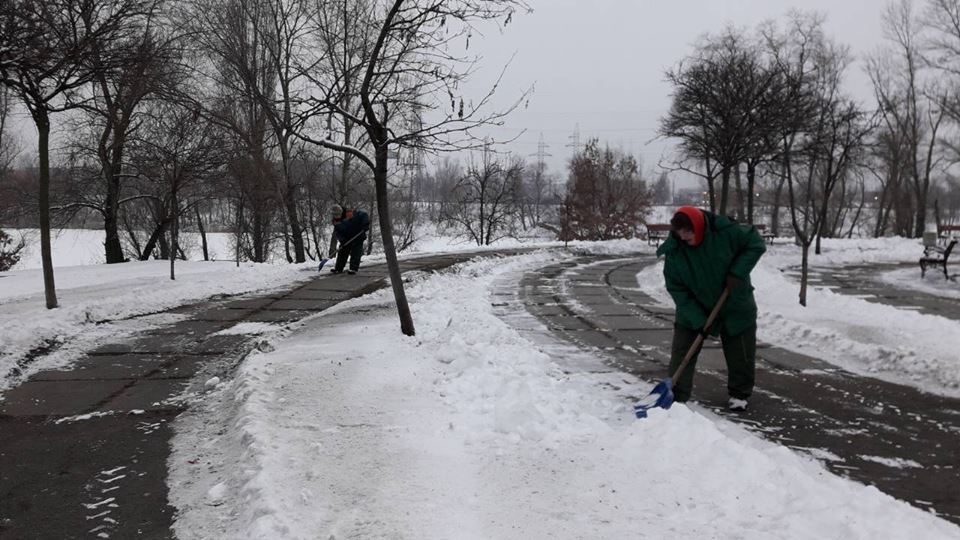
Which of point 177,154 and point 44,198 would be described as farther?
point 177,154

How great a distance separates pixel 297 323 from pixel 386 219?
2.27 m

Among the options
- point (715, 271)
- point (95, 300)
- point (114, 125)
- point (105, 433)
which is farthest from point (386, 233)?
point (114, 125)

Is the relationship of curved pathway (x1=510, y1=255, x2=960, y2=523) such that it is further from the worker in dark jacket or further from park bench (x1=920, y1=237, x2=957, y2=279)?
park bench (x1=920, y1=237, x2=957, y2=279)

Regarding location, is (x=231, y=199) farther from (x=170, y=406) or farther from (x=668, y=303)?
(x=170, y=406)

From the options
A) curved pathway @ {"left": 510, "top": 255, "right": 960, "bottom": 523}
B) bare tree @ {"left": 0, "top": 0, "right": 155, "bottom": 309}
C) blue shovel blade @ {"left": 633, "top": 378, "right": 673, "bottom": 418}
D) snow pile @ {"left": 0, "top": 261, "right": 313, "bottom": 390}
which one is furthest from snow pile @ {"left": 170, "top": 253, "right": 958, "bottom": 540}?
bare tree @ {"left": 0, "top": 0, "right": 155, "bottom": 309}

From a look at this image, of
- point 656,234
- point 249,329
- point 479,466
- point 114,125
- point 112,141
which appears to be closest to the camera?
point 479,466

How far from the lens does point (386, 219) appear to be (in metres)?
6.70

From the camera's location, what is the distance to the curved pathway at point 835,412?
140 inches

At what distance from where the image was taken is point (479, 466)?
Result: 342 cm

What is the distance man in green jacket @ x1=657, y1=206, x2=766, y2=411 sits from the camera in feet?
15.1

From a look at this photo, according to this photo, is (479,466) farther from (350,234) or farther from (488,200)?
(488,200)

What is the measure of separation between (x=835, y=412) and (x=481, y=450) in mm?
2929

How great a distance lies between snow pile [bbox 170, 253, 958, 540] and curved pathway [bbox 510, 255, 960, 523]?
34cm

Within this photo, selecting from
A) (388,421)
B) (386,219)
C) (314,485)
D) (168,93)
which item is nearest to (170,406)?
(388,421)
